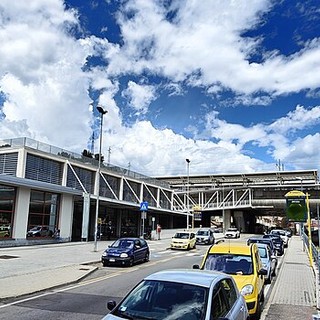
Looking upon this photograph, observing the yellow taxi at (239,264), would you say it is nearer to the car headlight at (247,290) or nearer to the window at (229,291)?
the car headlight at (247,290)

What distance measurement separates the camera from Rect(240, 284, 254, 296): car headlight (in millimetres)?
8579

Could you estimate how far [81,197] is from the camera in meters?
36.2

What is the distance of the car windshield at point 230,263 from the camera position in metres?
9.64

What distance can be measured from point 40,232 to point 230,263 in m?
24.6

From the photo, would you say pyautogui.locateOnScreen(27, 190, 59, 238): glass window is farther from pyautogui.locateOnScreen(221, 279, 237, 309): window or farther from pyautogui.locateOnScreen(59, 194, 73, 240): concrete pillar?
pyautogui.locateOnScreen(221, 279, 237, 309): window

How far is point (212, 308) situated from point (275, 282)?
1192 centimetres

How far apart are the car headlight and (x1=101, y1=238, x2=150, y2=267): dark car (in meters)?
12.1

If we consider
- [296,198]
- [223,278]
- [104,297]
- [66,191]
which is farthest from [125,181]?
[223,278]

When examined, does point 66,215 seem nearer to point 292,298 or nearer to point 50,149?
point 50,149

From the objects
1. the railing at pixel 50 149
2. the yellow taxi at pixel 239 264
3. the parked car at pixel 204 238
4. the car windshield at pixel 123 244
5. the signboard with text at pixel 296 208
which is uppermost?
the railing at pixel 50 149

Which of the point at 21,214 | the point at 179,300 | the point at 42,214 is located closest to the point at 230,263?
the point at 179,300

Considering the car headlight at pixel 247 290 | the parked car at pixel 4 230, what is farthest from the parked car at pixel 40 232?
the car headlight at pixel 247 290

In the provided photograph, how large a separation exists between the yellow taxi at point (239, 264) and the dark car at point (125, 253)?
1047 centimetres

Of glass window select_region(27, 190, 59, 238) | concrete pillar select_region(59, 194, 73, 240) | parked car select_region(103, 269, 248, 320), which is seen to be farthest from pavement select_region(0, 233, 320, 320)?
concrete pillar select_region(59, 194, 73, 240)
